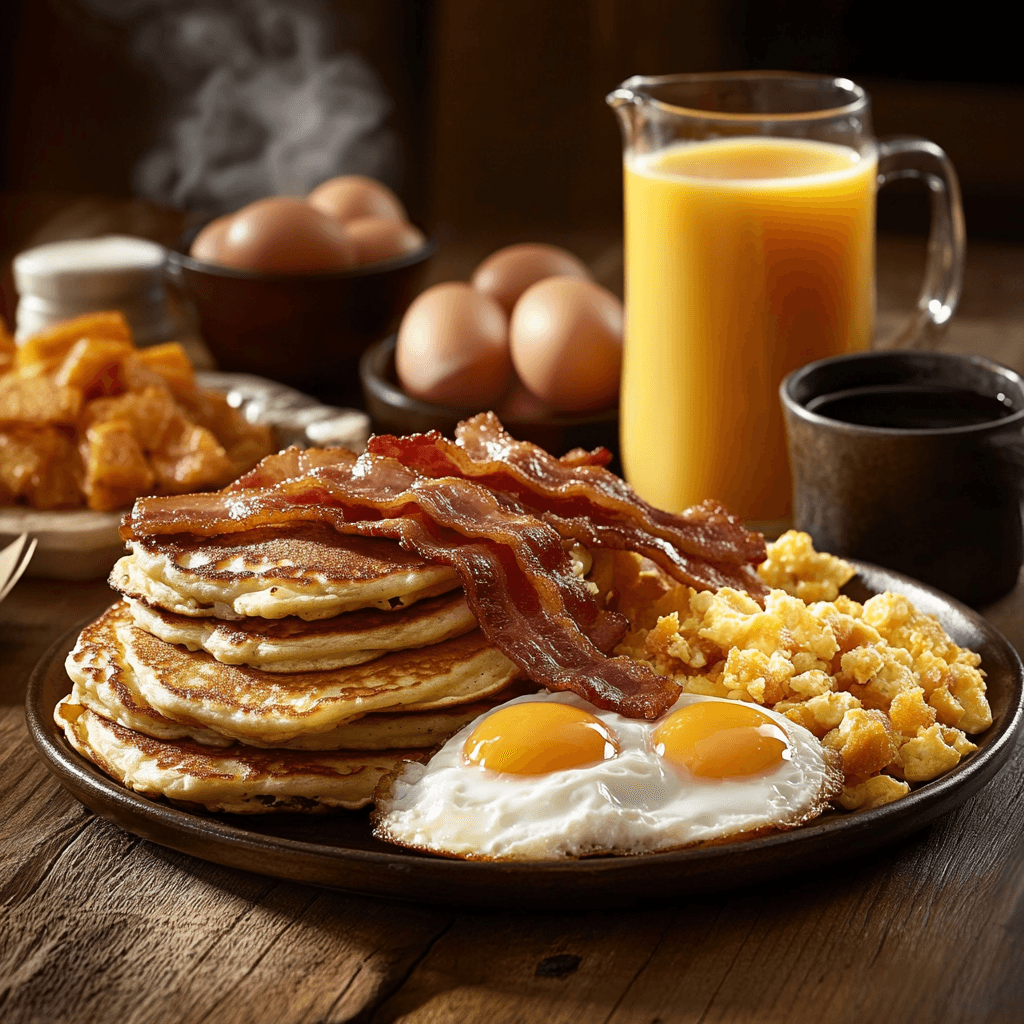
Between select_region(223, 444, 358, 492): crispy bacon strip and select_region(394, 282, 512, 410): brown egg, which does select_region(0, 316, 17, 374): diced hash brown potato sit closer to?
select_region(394, 282, 512, 410): brown egg

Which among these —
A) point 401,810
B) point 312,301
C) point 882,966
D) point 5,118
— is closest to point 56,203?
point 5,118

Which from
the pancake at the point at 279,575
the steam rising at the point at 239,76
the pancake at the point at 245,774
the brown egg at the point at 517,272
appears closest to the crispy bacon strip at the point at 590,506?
the pancake at the point at 279,575

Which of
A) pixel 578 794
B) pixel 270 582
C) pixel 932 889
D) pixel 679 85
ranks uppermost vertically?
pixel 679 85

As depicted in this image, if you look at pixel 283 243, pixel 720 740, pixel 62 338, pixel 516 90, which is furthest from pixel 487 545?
pixel 516 90

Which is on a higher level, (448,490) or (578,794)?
(448,490)

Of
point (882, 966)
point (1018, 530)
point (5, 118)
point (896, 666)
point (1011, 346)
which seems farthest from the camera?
point (5, 118)

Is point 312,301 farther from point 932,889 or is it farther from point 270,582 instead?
point 932,889

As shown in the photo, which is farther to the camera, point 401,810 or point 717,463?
point 717,463
